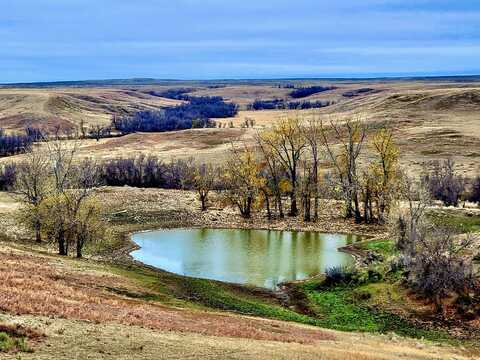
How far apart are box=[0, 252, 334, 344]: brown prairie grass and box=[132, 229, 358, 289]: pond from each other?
1387 cm

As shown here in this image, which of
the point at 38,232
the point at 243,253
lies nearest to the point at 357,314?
the point at 243,253

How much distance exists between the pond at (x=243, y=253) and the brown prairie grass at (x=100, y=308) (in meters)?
13.9

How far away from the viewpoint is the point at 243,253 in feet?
177

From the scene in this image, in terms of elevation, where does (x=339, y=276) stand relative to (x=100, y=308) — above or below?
below

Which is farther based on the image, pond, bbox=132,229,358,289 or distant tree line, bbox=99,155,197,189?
distant tree line, bbox=99,155,197,189

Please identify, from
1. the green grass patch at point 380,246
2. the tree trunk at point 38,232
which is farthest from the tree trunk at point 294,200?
the tree trunk at point 38,232

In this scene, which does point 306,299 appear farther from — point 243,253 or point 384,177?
point 384,177

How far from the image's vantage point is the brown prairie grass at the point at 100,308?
2430cm

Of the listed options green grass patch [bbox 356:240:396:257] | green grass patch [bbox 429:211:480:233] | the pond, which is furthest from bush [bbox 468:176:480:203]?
green grass patch [bbox 356:240:396:257]

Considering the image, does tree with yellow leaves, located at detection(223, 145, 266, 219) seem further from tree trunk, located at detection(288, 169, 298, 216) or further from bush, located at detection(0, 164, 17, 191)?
bush, located at detection(0, 164, 17, 191)

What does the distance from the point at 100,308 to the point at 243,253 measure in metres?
28.3

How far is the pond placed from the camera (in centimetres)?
4738

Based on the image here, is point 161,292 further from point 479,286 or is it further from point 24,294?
point 479,286

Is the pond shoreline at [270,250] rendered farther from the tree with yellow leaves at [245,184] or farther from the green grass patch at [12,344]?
the green grass patch at [12,344]
